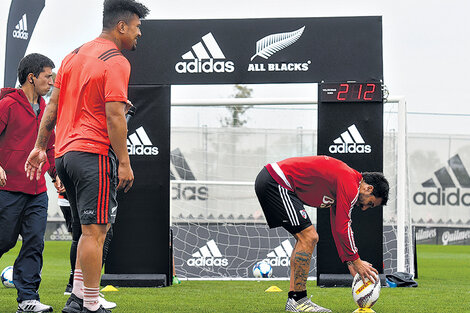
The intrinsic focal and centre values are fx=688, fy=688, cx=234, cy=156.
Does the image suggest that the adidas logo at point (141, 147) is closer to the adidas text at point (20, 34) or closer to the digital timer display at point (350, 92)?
the digital timer display at point (350, 92)

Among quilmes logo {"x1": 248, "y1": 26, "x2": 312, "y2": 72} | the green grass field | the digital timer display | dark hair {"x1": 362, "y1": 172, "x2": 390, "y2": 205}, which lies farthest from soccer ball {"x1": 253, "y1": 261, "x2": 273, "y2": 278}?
dark hair {"x1": 362, "y1": 172, "x2": 390, "y2": 205}

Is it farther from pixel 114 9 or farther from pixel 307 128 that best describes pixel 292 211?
pixel 307 128

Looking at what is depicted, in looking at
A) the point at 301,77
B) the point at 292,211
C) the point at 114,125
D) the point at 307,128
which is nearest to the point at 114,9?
the point at 114,125

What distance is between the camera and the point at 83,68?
4.31 metres

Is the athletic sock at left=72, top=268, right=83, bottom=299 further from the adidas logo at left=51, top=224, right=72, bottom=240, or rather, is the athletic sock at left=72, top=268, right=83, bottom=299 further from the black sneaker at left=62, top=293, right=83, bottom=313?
the adidas logo at left=51, top=224, right=72, bottom=240

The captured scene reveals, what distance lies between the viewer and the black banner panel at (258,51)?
26.0 feet

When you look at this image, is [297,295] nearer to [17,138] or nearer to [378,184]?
[378,184]

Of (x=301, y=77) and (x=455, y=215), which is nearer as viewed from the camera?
(x=301, y=77)

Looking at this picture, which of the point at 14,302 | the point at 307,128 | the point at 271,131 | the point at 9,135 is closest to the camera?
the point at 9,135

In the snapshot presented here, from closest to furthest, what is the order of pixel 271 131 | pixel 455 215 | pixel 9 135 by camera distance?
1. pixel 9 135
2. pixel 271 131
3. pixel 455 215

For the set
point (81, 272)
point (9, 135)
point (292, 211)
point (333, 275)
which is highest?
point (9, 135)

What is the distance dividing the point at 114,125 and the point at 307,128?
450 inches

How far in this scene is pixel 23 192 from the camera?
16.8 feet

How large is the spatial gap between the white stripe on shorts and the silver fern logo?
9.23ft
